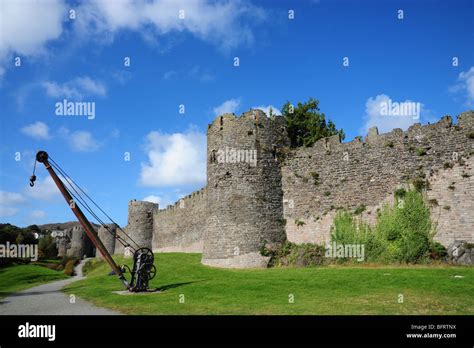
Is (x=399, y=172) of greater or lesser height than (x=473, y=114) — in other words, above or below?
below

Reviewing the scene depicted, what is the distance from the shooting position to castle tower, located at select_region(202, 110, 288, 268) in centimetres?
2456

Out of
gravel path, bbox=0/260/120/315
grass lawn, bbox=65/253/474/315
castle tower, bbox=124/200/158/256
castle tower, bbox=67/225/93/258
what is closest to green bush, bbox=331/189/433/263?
grass lawn, bbox=65/253/474/315

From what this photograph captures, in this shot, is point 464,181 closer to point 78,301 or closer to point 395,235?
point 395,235

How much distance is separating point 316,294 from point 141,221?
41.1 metres

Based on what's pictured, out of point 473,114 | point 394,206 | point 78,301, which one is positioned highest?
point 473,114

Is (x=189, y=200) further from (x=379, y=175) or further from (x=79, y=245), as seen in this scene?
(x=79, y=245)

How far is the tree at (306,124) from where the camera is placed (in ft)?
123

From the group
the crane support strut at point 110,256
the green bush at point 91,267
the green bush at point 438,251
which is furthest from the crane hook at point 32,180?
the green bush at point 91,267

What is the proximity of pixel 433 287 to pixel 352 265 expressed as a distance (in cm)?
829
